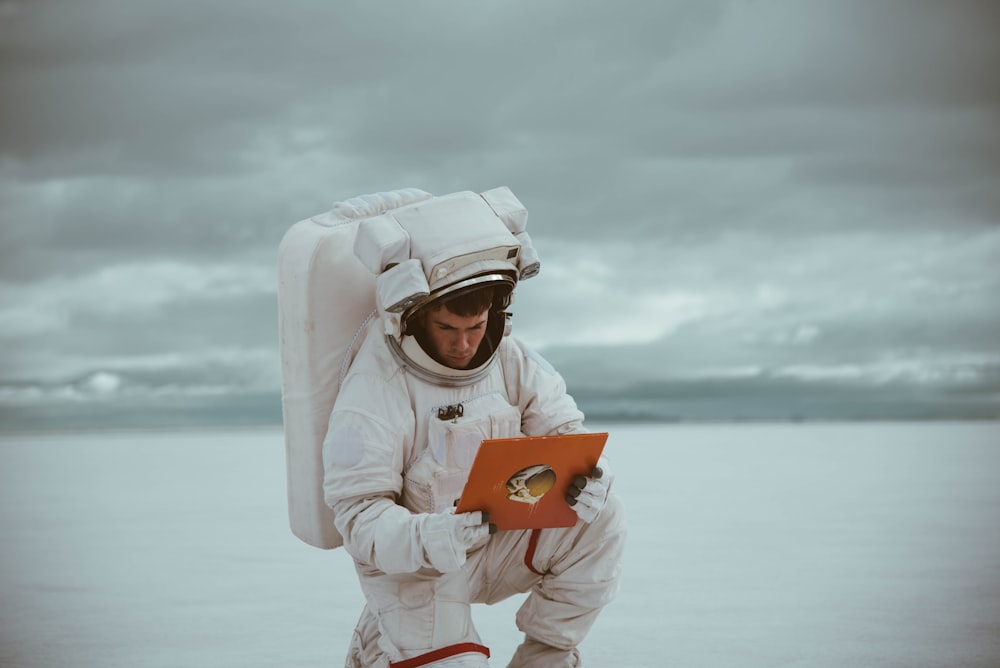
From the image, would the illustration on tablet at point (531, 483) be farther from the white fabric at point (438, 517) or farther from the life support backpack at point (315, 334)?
the life support backpack at point (315, 334)

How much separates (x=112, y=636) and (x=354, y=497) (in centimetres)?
147

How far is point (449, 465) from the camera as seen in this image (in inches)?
105

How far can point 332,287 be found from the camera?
279 centimetres

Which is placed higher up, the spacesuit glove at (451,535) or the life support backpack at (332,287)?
the life support backpack at (332,287)

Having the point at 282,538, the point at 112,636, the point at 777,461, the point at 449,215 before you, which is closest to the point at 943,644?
the point at 449,215

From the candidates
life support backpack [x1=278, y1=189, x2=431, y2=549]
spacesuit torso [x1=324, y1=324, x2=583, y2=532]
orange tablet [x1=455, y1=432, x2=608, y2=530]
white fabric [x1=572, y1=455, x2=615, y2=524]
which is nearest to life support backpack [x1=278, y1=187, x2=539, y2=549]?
life support backpack [x1=278, y1=189, x2=431, y2=549]

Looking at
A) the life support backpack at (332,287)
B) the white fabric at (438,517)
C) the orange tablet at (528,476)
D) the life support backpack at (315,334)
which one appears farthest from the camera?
the life support backpack at (315,334)

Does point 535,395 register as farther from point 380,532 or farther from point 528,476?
point 380,532

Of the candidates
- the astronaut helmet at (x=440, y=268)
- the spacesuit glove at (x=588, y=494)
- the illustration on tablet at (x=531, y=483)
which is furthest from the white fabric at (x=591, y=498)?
the astronaut helmet at (x=440, y=268)

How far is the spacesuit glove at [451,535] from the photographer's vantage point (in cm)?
246

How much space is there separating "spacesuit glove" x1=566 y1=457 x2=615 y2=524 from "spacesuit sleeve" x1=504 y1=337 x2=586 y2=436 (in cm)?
28

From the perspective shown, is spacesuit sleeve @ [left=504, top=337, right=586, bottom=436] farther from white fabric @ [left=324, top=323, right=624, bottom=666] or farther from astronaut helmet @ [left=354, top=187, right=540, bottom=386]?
astronaut helmet @ [left=354, top=187, right=540, bottom=386]

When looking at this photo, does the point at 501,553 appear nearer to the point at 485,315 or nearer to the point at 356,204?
the point at 485,315

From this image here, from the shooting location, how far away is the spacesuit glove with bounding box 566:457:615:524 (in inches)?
103
